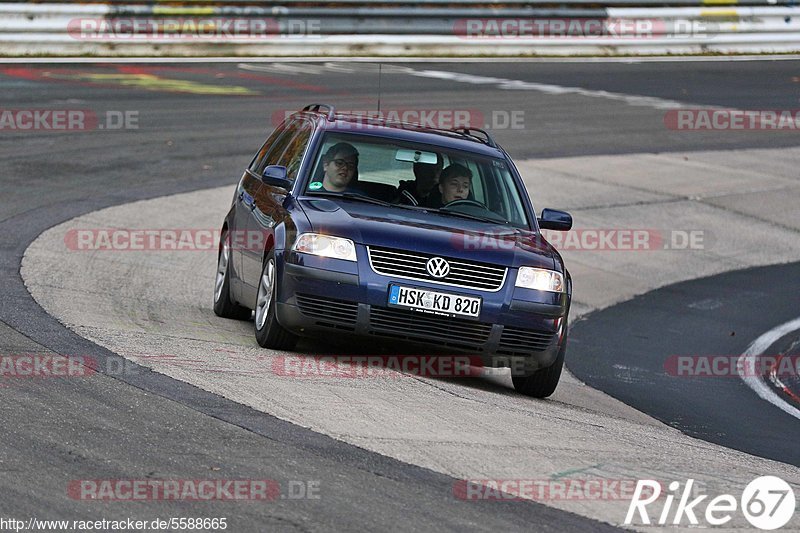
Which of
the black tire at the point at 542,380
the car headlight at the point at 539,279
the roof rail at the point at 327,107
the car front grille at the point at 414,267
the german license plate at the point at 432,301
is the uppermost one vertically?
the roof rail at the point at 327,107

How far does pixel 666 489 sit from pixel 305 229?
3323mm

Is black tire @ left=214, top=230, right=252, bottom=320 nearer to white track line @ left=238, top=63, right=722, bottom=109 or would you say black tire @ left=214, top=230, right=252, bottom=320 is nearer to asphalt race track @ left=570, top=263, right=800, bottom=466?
asphalt race track @ left=570, top=263, right=800, bottom=466

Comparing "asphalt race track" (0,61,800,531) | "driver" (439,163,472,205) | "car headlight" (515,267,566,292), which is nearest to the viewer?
"asphalt race track" (0,61,800,531)

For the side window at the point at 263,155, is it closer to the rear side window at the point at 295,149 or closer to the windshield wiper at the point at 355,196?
the rear side window at the point at 295,149

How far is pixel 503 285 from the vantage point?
890cm

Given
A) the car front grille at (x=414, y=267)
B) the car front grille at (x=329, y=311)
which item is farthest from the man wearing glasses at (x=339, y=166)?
the car front grille at (x=329, y=311)

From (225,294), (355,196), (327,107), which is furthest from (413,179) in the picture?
(225,294)

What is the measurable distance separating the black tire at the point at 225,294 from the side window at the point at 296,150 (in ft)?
3.07

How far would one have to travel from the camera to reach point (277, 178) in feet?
31.9

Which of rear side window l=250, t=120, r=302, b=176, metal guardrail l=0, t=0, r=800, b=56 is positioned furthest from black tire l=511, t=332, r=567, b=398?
metal guardrail l=0, t=0, r=800, b=56

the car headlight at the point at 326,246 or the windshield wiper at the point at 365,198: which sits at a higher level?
the windshield wiper at the point at 365,198

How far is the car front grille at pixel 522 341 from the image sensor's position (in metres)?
8.95

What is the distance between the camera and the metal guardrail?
26344 mm

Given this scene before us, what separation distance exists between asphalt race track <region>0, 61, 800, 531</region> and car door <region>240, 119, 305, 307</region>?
71 cm
